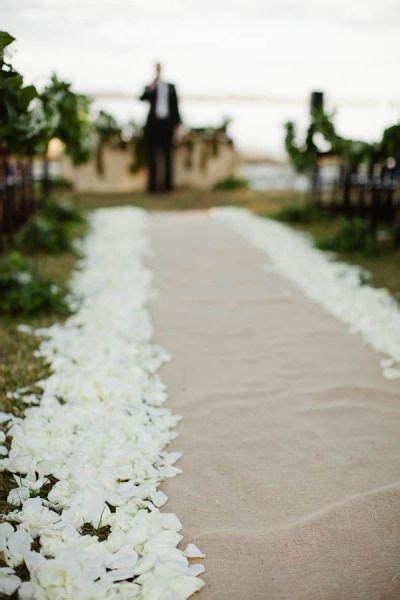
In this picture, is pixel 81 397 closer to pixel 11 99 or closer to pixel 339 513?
pixel 339 513

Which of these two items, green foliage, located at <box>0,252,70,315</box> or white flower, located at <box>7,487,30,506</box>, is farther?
green foliage, located at <box>0,252,70,315</box>

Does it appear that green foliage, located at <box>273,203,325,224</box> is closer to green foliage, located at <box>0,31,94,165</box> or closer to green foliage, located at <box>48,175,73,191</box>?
green foliage, located at <box>0,31,94,165</box>

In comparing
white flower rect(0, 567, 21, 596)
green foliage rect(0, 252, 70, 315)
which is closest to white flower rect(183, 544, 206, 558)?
white flower rect(0, 567, 21, 596)

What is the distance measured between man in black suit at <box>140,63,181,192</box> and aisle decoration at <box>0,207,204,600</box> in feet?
23.3

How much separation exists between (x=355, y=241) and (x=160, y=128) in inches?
221

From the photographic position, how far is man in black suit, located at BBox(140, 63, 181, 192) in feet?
31.2

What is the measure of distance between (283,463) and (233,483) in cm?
23

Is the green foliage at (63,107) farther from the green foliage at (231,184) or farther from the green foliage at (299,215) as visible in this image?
the green foliage at (231,184)

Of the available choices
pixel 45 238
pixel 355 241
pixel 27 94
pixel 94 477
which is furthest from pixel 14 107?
pixel 355 241

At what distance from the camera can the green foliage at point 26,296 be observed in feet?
11.9

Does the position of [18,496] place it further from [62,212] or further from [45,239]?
[62,212]

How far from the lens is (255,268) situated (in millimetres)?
5184

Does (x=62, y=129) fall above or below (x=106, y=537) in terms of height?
above

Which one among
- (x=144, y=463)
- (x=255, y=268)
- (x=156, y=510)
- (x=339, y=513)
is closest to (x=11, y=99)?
(x=144, y=463)
